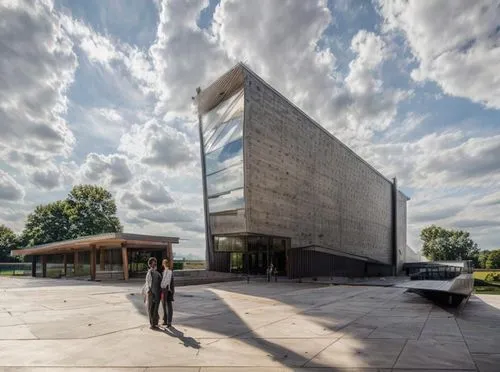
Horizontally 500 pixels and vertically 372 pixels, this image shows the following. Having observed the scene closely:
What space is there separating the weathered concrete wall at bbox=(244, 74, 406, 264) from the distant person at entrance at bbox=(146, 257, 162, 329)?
77.0ft

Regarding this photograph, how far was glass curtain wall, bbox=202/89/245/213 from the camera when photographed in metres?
34.3

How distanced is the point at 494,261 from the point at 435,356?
366 feet

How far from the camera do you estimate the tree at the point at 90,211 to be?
56.9 m

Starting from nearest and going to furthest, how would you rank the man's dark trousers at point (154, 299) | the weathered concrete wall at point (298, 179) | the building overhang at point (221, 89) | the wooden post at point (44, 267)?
the man's dark trousers at point (154, 299)
the weathered concrete wall at point (298, 179)
the building overhang at point (221, 89)
the wooden post at point (44, 267)

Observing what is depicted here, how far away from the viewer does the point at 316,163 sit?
4334 cm

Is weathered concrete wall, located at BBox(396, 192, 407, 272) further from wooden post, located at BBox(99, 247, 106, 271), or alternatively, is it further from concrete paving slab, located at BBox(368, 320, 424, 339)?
concrete paving slab, located at BBox(368, 320, 424, 339)

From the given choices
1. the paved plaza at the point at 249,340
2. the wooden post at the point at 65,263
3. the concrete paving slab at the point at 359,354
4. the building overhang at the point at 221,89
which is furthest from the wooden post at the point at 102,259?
the concrete paving slab at the point at 359,354

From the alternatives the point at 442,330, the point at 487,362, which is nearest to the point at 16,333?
the point at 487,362

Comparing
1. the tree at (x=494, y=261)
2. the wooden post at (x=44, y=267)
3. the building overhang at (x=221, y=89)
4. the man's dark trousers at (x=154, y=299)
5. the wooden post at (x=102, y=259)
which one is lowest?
the tree at (x=494, y=261)

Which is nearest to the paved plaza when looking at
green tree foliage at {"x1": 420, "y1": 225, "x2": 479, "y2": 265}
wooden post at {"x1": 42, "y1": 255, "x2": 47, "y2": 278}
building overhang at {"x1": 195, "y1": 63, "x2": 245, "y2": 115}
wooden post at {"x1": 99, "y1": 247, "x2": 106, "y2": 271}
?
wooden post at {"x1": 99, "y1": 247, "x2": 106, "y2": 271}

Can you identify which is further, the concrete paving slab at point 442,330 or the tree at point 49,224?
the tree at point 49,224

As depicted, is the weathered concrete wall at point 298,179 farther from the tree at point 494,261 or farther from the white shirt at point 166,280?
the tree at point 494,261

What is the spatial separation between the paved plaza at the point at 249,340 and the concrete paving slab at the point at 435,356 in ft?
0.06

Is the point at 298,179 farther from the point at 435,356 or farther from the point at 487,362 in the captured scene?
the point at 487,362
